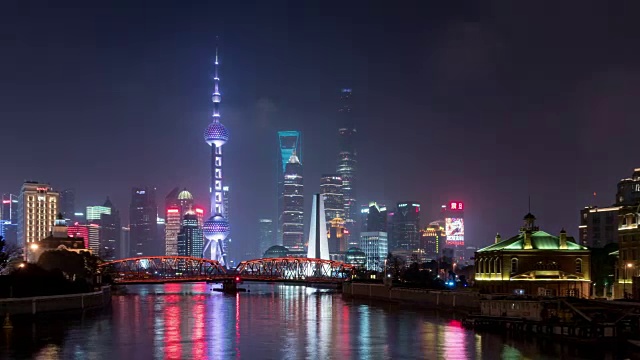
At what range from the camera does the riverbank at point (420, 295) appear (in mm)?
117625

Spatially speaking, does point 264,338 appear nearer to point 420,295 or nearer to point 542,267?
point 542,267

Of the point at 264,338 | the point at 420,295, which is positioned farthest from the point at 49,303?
the point at 420,295

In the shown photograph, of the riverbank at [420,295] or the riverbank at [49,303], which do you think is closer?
the riverbank at [49,303]

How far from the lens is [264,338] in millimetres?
89938

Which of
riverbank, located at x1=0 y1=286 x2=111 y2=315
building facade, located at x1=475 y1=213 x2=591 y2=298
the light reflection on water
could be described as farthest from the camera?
building facade, located at x1=475 y1=213 x2=591 y2=298

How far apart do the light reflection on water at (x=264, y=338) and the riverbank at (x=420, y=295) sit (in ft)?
14.7

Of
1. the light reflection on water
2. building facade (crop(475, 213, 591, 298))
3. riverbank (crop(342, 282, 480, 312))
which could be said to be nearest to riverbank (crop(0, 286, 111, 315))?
the light reflection on water

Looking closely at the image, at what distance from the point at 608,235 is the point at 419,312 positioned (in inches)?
3475

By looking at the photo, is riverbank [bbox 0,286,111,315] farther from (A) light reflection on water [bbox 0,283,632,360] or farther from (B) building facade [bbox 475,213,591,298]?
(B) building facade [bbox 475,213,591,298]

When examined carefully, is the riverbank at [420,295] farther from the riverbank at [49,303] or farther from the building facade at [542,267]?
the riverbank at [49,303]

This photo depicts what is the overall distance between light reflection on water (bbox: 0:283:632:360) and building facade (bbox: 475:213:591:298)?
10.4m

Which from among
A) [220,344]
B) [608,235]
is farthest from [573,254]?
[608,235]

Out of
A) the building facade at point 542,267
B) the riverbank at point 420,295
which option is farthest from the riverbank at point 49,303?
the building facade at point 542,267

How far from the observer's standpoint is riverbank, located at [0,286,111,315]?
10150cm
